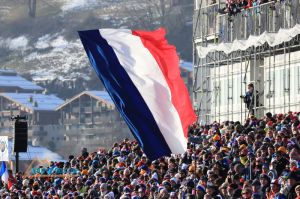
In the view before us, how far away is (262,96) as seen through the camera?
61969mm

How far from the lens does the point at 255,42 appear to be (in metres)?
59.6

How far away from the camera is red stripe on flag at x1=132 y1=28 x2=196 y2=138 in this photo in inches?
1439

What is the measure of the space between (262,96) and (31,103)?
137891mm

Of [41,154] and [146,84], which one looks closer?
[146,84]

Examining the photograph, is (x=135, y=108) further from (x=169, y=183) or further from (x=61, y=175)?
(x=61, y=175)

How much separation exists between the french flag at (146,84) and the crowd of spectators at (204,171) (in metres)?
1.44

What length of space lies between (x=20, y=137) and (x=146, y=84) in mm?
23284

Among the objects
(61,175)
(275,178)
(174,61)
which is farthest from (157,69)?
(61,175)

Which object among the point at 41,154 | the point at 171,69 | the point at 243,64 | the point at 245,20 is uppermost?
the point at 245,20

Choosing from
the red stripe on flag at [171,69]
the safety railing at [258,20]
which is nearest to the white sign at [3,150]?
the safety railing at [258,20]

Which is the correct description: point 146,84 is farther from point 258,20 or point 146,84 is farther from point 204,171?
point 258,20

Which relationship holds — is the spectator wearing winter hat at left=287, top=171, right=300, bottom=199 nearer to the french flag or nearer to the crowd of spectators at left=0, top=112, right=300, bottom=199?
the crowd of spectators at left=0, top=112, right=300, bottom=199

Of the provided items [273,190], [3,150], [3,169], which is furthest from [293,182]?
[3,150]

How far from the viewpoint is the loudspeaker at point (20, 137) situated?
59750mm
